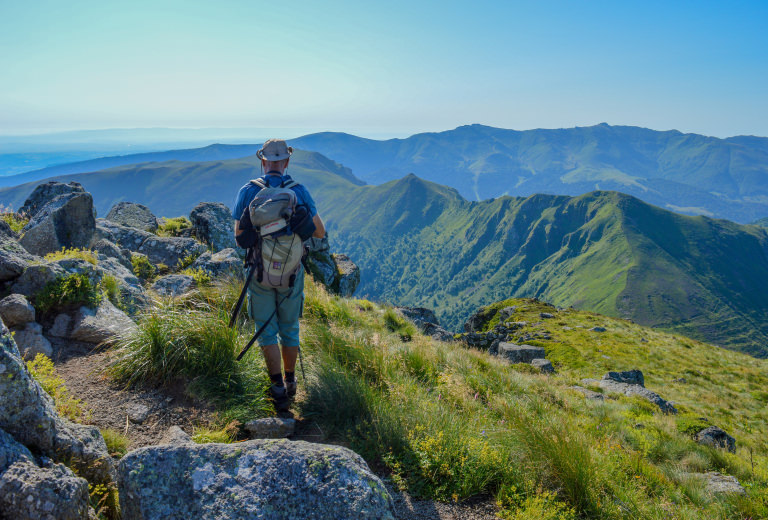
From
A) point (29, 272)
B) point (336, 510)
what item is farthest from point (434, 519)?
point (29, 272)

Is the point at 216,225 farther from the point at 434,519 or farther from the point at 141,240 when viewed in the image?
the point at 434,519

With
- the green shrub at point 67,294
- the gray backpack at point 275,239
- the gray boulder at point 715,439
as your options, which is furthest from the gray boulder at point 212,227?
the gray boulder at point 715,439

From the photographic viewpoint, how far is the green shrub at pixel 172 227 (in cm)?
1637

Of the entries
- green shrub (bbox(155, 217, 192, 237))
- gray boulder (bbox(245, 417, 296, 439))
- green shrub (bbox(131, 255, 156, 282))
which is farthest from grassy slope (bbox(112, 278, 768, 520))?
green shrub (bbox(155, 217, 192, 237))

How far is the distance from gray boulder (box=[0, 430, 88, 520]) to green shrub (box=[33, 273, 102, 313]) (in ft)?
14.5

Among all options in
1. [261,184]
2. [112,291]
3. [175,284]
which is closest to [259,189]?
[261,184]

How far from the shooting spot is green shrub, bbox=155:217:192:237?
53.7 ft

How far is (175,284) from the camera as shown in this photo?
958cm

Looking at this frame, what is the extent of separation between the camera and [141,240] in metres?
13.7

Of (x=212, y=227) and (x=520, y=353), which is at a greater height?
(x=212, y=227)

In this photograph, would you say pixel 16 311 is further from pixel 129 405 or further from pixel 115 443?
pixel 115 443

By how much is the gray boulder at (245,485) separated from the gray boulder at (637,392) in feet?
53.8

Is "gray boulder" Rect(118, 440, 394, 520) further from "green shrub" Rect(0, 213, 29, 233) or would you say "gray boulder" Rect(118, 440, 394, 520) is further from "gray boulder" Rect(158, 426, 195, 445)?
"green shrub" Rect(0, 213, 29, 233)

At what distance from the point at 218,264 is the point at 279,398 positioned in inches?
271
